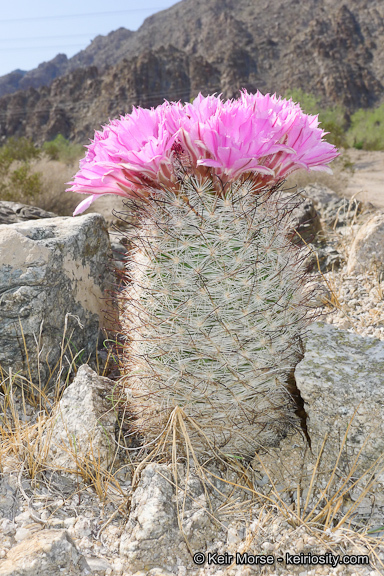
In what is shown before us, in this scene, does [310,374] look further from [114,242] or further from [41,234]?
[114,242]

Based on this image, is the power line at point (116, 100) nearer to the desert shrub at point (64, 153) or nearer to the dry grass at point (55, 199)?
the desert shrub at point (64, 153)

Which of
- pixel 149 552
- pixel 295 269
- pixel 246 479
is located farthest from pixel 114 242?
pixel 149 552

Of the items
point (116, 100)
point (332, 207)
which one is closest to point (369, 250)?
point (332, 207)

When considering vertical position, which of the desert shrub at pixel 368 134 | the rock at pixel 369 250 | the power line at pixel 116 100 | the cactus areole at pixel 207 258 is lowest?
the desert shrub at pixel 368 134

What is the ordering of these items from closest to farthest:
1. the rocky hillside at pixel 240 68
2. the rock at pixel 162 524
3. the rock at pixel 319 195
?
the rock at pixel 162 524 < the rock at pixel 319 195 < the rocky hillside at pixel 240 68

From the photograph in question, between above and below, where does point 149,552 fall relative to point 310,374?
below

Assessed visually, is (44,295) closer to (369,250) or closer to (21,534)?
(21,534)

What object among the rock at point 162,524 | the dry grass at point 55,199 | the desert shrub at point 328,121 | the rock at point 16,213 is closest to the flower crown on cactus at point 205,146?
the rock at point 162,524

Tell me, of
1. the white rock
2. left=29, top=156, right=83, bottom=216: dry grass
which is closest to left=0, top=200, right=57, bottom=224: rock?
the white rock

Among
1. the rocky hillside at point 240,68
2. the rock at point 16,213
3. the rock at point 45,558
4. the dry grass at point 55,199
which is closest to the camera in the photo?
the rock at point 45,558

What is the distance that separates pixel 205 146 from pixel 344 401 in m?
1.09

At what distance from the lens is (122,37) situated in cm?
7062

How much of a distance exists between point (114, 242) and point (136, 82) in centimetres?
4283

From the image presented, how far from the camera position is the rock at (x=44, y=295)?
2.37 m
